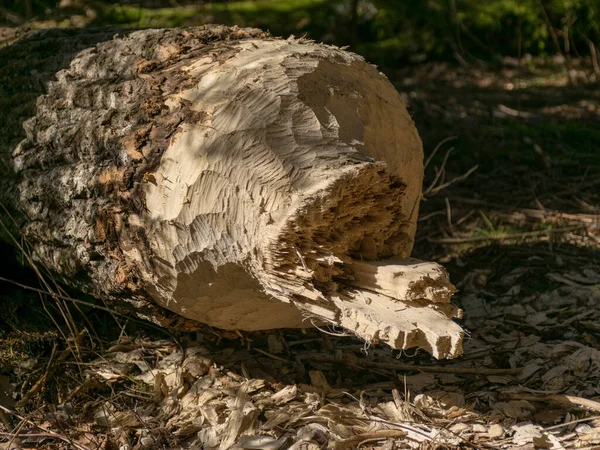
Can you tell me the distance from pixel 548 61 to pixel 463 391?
189 inches

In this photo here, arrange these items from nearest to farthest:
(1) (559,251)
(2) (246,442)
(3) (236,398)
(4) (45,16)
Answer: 1. (2) (246,442)
2. (3) (236,398)
3. (1) (559,251)
4. (4) (45,16)

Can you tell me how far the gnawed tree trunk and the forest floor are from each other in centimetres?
32

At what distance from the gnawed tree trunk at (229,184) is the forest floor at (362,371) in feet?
1.04

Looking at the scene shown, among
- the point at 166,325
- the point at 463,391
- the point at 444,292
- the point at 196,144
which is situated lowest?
the point at 463,391

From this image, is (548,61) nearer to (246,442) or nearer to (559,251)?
(559,251)

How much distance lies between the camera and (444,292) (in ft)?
7.46

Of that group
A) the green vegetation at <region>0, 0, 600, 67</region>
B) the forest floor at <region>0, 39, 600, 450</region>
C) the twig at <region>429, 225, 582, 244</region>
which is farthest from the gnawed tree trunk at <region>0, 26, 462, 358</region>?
the green vegetation at <region>0, 0, 600, 67</region>

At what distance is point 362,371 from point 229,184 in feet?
3.51

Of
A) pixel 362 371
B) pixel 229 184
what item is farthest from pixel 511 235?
pixel 229 184

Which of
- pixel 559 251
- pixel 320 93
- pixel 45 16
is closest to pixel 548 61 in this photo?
pixel 559 251

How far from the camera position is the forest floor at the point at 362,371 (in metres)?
2.52

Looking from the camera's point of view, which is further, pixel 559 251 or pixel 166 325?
pixel 559 251

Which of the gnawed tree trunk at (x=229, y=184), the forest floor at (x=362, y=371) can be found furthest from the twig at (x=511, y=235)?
the gnawed tree trunk at (x=229, y=184)

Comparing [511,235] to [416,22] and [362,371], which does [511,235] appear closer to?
[362,371]
